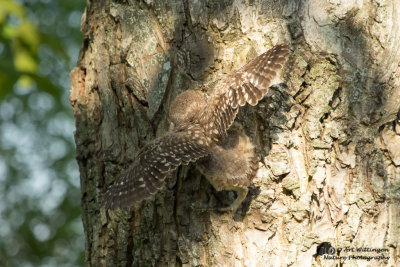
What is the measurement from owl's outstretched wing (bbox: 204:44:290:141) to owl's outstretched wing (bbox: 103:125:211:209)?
15cm

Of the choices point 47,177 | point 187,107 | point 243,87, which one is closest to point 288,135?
point 243,87

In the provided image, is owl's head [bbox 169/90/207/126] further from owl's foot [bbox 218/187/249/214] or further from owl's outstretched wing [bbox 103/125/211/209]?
owl's foot [bbox 218/187/249/214]

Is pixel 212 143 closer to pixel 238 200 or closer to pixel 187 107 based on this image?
pixel 187 107

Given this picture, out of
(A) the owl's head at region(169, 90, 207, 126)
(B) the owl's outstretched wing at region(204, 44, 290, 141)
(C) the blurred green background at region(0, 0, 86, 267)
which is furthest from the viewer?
(C) the blurred green background at region(0, 0, 86, 267)

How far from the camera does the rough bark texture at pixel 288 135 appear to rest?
244cm

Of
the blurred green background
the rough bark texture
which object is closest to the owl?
the rough bark texture

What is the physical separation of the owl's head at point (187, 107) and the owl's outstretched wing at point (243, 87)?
7 centimetres

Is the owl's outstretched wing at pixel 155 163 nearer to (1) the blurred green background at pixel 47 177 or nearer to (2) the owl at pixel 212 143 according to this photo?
(2) the owl at pixel 212 143

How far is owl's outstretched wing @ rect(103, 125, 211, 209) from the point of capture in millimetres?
→ 2434

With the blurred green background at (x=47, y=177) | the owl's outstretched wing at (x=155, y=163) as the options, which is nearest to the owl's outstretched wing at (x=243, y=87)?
the owl's outstretched wing at (x=155, y=163)

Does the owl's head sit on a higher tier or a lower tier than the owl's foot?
higher

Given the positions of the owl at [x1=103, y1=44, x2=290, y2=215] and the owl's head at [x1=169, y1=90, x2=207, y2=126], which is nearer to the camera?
the owl at [x1=103, y1=44, x2=290, y2=215]

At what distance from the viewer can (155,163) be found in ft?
8.19

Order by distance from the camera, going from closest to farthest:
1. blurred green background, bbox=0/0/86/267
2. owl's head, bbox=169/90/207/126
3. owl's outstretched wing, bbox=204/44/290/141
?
owl's outstretched wing, bbox=204/44/290/141
owl's head, bbox=169/90/207/126
blurred green background, bbox=0/0/86/267
